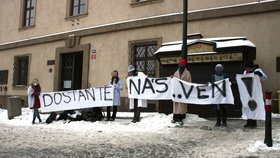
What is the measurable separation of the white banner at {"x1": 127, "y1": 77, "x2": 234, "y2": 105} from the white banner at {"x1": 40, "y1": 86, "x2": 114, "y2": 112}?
3.45 ft

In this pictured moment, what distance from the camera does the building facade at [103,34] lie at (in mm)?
12617

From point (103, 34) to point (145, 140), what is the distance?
9926 millimetres

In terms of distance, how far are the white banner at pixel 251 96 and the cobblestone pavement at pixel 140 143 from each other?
0.39 meters

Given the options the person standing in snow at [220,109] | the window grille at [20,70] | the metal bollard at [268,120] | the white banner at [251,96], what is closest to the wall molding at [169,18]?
the window grille at [20,70]

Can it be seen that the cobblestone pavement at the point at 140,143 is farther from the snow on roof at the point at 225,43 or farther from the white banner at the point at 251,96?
the snow on roof at the point at 225,43

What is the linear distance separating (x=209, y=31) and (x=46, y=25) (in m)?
9.97

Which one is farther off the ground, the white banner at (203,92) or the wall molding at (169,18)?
the wall molding at (169,18)

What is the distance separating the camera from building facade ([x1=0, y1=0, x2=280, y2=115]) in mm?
12617

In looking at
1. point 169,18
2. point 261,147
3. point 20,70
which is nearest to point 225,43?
point 169,18

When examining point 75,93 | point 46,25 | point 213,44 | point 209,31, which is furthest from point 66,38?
point 213,44

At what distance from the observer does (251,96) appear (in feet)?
27.7

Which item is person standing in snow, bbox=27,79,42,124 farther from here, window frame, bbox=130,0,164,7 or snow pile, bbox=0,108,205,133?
window frame, bbox=130,0,164,7

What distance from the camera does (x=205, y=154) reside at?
623 cm

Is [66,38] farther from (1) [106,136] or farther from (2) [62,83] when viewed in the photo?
(1) [106,136]
